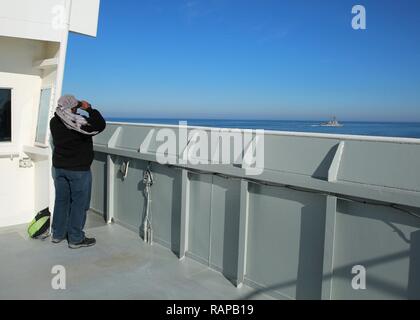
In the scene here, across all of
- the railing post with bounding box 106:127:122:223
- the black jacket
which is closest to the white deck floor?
the railing post with bounding box 106:127:122:223

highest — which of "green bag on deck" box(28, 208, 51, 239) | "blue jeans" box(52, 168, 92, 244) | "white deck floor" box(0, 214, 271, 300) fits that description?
"blue jeans" box(52, 168, 92, 244)

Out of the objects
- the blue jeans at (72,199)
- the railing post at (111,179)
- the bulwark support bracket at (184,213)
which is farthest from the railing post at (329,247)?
the railing post at (111,179)

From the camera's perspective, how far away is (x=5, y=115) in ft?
16.5

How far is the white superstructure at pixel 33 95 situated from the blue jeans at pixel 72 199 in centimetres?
37

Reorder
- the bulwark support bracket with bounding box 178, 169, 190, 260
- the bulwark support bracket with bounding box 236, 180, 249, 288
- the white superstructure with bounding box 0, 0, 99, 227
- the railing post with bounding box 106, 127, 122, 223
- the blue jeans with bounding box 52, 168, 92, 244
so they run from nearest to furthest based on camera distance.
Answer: the bulwark support bracket with bounding box 236, 180, 249, 288
the bulwark support bracket with bounding box 178, 169, 190, 260
the blue jeans with bounding box 52, 168, 92, 244
the white superstructure with bounding box 0, 0, 99, 227
the railing post with bounding box 106, 127, 122, 223

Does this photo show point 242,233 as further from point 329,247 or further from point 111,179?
point 111,179

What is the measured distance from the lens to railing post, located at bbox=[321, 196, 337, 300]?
293 centimetres

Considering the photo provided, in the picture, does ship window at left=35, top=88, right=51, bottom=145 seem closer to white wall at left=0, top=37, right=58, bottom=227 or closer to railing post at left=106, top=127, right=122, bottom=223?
white wall at left=0, top=37, right=58, bottom=227

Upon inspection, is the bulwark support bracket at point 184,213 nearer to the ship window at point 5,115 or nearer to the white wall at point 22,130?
the white wall at point 22,130

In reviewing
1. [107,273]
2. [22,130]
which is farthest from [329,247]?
[22,130]

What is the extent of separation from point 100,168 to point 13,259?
2.06 meters

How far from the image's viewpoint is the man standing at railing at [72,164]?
4234 mm
